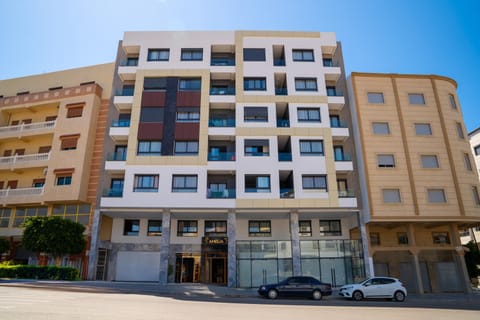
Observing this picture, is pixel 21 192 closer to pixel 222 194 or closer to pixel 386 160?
pixel 222 194

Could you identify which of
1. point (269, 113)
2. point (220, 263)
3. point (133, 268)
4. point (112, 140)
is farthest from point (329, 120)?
point (133, 268)

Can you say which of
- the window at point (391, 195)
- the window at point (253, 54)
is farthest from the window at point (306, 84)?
the window at point (391, 195)

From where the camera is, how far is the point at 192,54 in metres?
31.4

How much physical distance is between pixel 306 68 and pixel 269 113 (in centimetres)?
622

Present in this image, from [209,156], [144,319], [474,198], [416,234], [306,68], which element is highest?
[306,68]

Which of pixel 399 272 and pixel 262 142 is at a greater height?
pixel 262 142

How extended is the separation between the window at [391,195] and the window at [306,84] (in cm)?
1147

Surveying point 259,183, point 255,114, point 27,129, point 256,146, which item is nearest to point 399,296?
point 259,183

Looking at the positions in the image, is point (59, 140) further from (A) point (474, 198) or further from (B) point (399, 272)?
(A) point (474, 198)

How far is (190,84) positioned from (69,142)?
1333cm

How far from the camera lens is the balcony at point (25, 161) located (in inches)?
1216

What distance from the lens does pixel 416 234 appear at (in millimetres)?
29484

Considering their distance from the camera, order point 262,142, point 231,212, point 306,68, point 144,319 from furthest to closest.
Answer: point 306,68 → point 262,142 → point 231,212 → point 144,319

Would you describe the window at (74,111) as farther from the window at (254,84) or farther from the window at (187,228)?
the window at (254,84)
